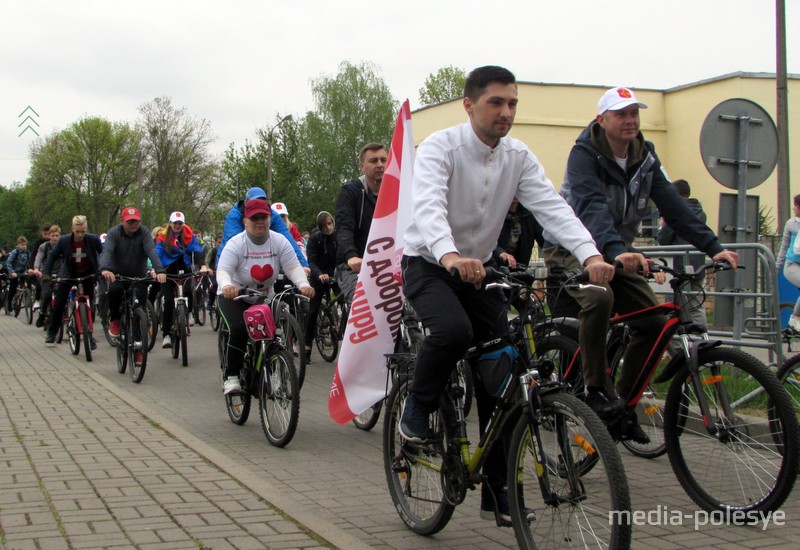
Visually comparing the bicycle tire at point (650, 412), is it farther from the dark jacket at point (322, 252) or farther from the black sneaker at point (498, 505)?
the dark jacket at point (322, 252)

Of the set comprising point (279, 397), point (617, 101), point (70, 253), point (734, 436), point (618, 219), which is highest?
point (617, 101)

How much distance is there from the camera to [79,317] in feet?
45.8

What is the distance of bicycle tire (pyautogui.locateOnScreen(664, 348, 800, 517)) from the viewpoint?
14.9 feet

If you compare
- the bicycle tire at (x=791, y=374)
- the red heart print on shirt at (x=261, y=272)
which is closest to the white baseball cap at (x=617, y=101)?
the bicycle tire at (x=791, y=374)

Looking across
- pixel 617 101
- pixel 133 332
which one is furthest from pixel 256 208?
pixel 133 332

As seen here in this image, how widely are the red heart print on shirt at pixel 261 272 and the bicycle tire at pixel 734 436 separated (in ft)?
13.6

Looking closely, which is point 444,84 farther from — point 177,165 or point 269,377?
point 269,377

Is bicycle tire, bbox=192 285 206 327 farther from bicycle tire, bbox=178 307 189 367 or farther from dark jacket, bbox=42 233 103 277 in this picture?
bicycle tire, bbox=178 307 189 367

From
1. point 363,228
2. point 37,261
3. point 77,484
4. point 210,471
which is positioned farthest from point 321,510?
point 37,261

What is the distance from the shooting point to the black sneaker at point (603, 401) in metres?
5.14

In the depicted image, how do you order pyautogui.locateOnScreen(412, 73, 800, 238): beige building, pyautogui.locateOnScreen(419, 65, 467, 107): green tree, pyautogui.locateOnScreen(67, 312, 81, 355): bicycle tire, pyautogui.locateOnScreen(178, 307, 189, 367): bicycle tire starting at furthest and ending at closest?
pyautogui.locateOnScreen(419, 65, 467, 107): green tree, pyautogui.locateOnScreen(412, 73, 800, 238): beige building, pyautogui.locateOnScreen(67, 312, 81, 355): bicycle tire, pyautogui.locateOnScreen(178, 307, 189, 367): bicycle tire

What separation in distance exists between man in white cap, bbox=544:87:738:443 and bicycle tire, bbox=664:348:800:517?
1.13ft

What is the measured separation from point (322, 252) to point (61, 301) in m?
4.52

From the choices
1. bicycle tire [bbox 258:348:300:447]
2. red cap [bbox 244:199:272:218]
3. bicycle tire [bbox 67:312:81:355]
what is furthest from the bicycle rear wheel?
bicycle tire [bbox 258:348:300:447]
